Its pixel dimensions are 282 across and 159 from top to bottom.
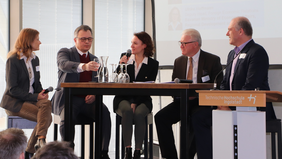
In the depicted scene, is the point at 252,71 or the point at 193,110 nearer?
the point at 252,71

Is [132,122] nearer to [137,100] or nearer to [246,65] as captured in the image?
[137,100]

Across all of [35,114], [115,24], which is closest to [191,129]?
[35,114]

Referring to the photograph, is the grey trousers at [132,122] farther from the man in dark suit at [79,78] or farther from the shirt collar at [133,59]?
the shirt collar at [133,59]

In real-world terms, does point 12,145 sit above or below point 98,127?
above

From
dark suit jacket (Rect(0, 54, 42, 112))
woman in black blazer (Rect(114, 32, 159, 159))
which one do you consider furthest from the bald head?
dark suit jacket (Rect(0, 54, 42, 112))

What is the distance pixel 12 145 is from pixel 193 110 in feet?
5.77

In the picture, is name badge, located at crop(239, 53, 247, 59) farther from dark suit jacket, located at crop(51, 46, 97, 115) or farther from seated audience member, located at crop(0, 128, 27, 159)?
seated audience member, located at crop(0, 128, 27, 159)

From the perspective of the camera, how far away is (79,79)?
288 centimetres

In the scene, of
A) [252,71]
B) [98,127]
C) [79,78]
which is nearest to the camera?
[252,71]

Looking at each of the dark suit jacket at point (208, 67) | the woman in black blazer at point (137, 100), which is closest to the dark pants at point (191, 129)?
the woman in black blazer at point (137, 100)

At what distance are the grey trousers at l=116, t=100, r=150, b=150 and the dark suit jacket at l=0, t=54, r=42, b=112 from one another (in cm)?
96

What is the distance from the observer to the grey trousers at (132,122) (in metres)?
2.43

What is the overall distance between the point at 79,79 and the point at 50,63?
1222 mm

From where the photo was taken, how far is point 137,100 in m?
2.68
